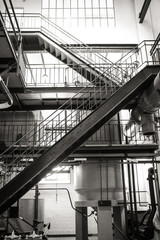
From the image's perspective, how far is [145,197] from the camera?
960cm

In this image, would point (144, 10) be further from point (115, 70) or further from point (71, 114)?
point (71, 114)

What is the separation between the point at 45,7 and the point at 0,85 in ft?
27.5

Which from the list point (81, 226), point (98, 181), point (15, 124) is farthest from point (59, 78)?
Result: point (81, 226)

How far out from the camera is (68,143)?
3852mm

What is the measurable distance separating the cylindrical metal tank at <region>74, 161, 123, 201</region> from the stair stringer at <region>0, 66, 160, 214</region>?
2733 millimetres

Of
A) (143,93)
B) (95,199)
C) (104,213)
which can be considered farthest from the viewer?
(95,199)

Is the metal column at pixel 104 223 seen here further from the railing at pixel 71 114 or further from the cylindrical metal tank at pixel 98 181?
the railing at pixel 71 114

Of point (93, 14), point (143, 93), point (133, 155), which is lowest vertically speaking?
point (133, 155)

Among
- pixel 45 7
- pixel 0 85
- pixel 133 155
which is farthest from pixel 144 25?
pixel 0 85

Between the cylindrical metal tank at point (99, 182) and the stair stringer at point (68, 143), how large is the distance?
2.73m

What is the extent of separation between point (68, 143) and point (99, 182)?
2.92 meters

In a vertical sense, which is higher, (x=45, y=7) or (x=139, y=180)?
(x=45, y=7)

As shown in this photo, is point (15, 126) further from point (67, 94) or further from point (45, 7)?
point (45, 7)

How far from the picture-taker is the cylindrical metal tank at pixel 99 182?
6270mm
